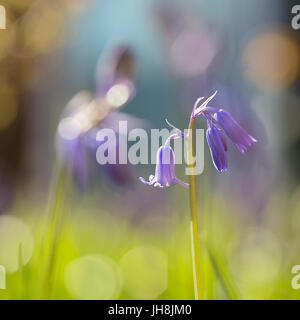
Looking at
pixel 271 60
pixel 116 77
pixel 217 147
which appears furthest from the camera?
pixel 271 60

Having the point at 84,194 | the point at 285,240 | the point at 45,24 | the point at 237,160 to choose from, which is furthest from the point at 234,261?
the point at 45,24

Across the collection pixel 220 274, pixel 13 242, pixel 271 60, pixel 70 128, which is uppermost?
pixel 271 60

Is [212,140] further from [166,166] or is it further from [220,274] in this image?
[220,274]

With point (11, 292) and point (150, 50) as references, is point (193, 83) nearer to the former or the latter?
point (150, 50)

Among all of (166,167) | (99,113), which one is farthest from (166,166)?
(99,113)

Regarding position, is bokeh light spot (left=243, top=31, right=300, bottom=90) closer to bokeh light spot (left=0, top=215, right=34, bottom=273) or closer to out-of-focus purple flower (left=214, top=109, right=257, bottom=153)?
out-of-focus purple flower (left=214, top=109, right=257, bottom=153)

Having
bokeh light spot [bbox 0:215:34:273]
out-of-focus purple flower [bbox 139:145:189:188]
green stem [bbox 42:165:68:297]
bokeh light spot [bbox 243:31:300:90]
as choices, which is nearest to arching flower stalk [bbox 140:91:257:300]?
out-of-focus purple flower [bbox 139:145:189:188]

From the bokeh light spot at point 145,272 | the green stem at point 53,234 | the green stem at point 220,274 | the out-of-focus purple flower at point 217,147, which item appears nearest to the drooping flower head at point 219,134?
the out-of-focus purple flower at point 217,147

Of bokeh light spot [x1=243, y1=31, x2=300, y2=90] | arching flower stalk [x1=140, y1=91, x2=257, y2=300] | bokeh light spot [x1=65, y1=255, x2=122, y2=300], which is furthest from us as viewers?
bokeh light spot [x1=243, y1=31, x2=300, y2=90]

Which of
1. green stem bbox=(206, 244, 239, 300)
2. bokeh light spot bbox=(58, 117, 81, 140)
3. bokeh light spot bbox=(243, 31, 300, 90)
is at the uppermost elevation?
bokeh light spot bbox=(243, 31, 300, 90)
